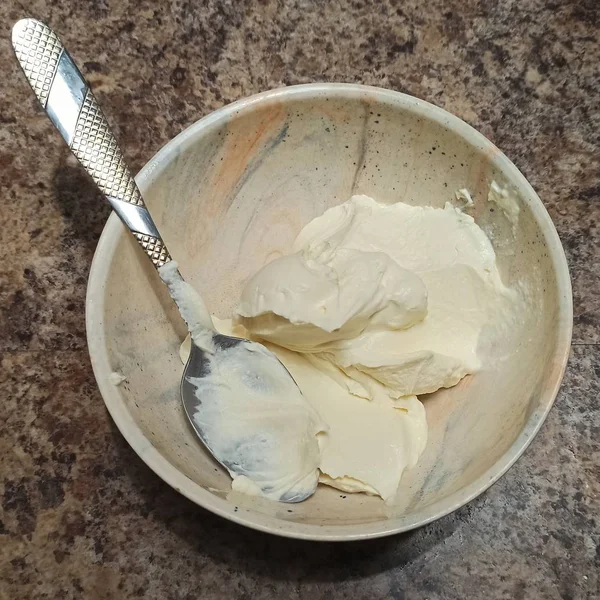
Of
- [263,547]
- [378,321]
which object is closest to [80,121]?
[378,321]

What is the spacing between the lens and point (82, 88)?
831mm

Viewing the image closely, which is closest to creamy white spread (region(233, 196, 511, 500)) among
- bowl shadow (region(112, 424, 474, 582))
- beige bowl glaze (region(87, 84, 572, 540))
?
beige bowl glaze (region(87, 84, 572, 540))

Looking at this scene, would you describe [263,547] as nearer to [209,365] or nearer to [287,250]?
[209,365]

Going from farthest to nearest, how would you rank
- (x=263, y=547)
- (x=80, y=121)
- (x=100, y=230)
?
(x=100, y=230)
(x=263, y=547)
(x=80, y=121)

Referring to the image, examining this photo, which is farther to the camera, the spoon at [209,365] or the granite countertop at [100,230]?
the granite countertop at [100,230]

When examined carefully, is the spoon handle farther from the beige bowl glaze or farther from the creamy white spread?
the creamy white spread

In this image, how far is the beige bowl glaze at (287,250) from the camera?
0.79 meters

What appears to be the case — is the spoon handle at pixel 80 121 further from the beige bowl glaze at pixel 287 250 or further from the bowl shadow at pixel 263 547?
the bowl shadow at pixel 263 547

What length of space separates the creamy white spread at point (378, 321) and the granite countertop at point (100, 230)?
183 millimetres

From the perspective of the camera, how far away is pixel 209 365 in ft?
2.97

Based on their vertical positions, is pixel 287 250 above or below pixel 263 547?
above

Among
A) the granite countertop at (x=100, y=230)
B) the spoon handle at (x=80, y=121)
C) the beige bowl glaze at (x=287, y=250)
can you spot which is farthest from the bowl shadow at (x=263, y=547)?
the spoon handle at (x=80, y=121)

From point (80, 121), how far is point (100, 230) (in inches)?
9.9

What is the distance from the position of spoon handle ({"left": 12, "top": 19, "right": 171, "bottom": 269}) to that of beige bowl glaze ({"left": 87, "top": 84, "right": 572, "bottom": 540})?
3 centimetres
